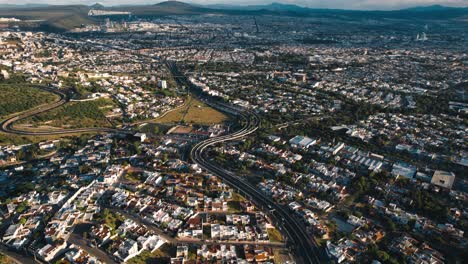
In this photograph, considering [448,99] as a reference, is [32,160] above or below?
below

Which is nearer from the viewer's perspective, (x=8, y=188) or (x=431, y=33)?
(x=8, y=188)

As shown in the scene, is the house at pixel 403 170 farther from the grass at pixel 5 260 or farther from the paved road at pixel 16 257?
the grass at pixel 5 260

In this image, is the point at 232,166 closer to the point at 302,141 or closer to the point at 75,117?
the point at 302,141

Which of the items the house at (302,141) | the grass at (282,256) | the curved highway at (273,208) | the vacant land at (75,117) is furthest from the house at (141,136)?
the grass at (282,256)

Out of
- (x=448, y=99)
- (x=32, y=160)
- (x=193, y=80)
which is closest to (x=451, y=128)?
(x=448, y=99)

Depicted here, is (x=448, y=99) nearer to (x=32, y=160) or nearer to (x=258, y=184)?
(x=258, y=184)

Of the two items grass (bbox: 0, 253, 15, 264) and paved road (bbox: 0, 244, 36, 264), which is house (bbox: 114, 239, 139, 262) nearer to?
paved road (bbox: 0, 244, 36, 264)
